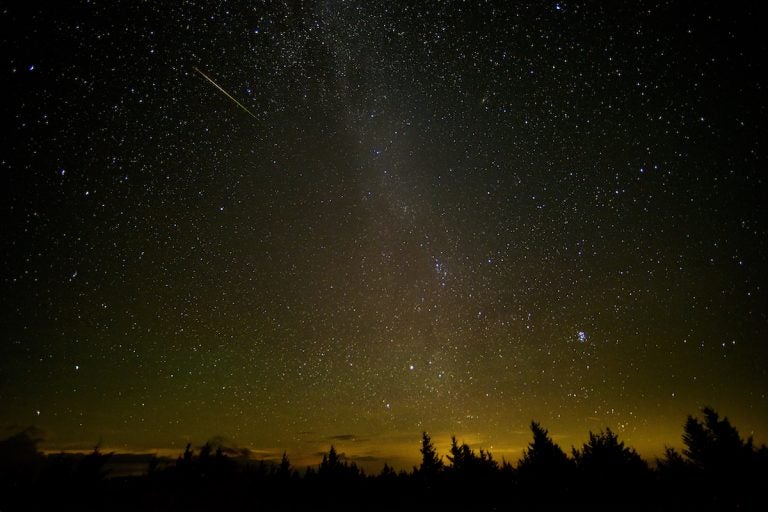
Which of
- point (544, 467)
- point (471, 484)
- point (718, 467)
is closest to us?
point (718, 467)

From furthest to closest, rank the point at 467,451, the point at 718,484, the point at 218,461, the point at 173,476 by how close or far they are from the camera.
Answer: the point at 218,461, the point at 173,476, the point at 467,451, the point at 718,484

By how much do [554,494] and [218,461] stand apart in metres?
44.9

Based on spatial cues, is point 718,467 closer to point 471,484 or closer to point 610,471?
point 610,471

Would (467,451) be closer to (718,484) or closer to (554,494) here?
(554,494)

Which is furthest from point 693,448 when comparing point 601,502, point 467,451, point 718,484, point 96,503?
point 96,503

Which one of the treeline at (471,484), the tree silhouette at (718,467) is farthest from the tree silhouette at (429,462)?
the tree silhouette at (718,467)

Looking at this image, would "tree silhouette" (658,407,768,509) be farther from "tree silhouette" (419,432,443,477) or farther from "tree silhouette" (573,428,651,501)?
"tree silhouette" (419,432,443,477)

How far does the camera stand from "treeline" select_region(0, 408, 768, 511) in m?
19.7

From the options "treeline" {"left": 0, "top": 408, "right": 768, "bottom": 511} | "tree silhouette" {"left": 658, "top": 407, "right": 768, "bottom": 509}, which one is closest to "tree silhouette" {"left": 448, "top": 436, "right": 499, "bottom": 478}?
"treeline" {"left": 0, "top": 408, "right": 768, "bottom": 511}

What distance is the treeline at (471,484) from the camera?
1967 centimetres

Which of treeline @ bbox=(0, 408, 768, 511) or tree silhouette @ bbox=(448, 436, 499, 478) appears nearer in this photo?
treeline @ bbox=(0, 408, 768, 511)

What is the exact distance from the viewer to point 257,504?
35188 millimetres

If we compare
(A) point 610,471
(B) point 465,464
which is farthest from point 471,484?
(A) point 610,471

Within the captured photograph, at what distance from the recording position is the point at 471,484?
29.5m
